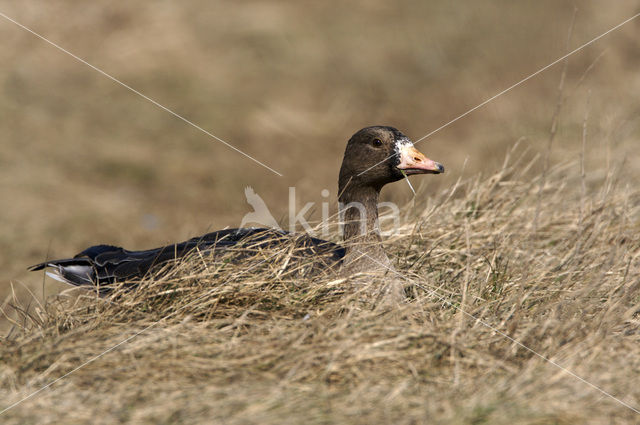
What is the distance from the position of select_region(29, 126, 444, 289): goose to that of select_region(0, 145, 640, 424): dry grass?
0.31 meters

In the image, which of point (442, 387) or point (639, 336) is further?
point (639, 336)

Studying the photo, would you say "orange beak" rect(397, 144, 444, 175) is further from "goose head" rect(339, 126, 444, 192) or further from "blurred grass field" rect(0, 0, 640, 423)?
"blurred grass field" rect(0, 0, 640, 423)

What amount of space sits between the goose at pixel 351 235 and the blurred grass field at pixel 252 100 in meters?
1.77

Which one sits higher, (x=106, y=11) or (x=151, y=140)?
(x=106, y=11)

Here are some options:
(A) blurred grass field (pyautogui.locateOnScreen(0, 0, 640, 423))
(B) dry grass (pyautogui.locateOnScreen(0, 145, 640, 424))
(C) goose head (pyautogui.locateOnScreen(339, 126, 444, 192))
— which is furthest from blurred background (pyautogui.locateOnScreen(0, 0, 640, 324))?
(B) dry grass (pyautogui.locateOnScreen(0, 145, 640, 424))

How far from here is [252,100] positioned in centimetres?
991

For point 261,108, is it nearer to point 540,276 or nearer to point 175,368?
point 540,276

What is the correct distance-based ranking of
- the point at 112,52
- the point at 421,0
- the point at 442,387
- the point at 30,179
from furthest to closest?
the point at 421,0
the point at 112,52
the point at 30,179
the point at 442,387

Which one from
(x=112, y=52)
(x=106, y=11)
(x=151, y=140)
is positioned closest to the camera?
(x=151, y=140)

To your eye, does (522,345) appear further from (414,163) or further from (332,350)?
Answer: (414,163)

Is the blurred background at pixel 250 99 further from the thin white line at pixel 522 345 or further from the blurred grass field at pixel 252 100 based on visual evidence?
the thin white line at pixel 522 345

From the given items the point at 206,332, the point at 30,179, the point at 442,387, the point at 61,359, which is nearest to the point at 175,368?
the point at 206,332

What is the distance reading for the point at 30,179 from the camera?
26.4 ft

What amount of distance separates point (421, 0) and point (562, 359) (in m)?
10.1
